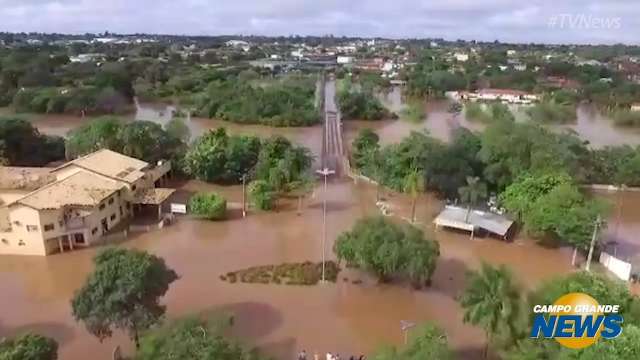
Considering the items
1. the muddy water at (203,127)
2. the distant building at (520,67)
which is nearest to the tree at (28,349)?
the muddy water at (203,127)

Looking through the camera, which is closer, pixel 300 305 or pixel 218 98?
pixel 300 305

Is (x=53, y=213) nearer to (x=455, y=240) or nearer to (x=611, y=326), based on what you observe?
(x=455, y=240)

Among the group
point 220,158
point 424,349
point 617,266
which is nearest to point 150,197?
point 220,158

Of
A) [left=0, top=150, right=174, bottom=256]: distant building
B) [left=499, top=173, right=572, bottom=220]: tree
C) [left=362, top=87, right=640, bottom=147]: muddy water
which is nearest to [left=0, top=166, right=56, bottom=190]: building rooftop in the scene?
[left=0, top=150, right=174, bottom=256]: distant building

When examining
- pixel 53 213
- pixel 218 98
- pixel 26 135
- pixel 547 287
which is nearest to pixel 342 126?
pixel 218 98

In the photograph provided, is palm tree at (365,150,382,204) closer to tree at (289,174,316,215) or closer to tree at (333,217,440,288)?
tree at (289,174,316,215)

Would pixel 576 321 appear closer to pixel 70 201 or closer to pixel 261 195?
pixel 261 195
